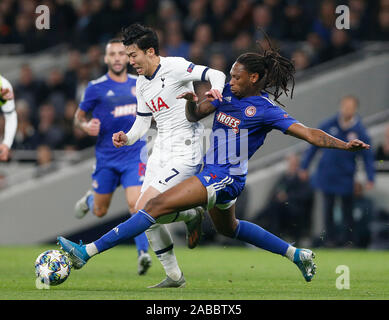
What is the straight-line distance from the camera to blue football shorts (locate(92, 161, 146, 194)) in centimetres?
991

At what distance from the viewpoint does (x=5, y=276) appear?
29.7 ft

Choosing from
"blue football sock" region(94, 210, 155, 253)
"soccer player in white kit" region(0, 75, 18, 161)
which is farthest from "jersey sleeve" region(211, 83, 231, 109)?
"soccer player in white kit" region(0, 75, 18, 161)

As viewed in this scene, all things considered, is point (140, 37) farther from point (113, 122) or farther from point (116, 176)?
point (116, 176)

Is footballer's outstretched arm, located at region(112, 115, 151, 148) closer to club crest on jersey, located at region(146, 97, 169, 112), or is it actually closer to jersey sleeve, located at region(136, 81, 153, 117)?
jersey sleeve, located at region(136, 81, 153, 117)

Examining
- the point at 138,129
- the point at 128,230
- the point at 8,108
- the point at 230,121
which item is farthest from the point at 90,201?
the point at 230,121

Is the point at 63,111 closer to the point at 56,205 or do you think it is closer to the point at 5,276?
the point at 56,205

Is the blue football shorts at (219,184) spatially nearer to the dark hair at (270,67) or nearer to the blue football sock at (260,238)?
the blue football sock at (260,238)

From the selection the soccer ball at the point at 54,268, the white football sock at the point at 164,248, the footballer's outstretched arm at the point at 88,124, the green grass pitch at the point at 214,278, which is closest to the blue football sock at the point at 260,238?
the green grass pitch at the point at 214,278

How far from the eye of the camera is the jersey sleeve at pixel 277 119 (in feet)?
24.5

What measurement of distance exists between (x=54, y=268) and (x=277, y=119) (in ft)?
7.61

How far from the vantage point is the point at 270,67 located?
8.00 m

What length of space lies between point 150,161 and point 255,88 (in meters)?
1.22

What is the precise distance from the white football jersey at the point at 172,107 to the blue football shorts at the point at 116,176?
1.75 meters
